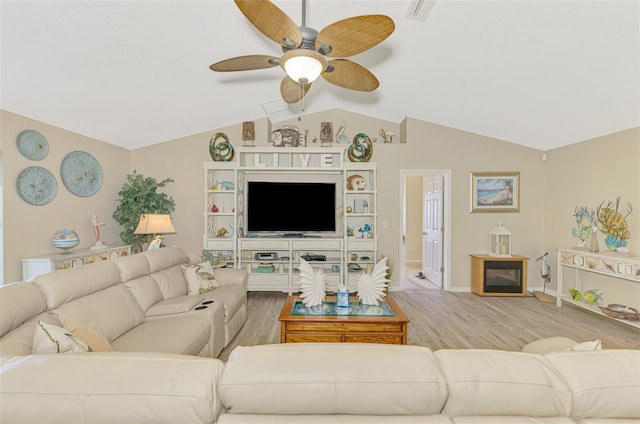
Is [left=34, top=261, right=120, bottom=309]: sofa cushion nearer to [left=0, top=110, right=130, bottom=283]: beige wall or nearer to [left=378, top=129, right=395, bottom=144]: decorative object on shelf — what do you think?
[left=0, top=110, right=130, bottom=283]: beige wall

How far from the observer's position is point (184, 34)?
9.08 feet

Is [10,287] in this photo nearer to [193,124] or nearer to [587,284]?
[193,124]

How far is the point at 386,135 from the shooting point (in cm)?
559

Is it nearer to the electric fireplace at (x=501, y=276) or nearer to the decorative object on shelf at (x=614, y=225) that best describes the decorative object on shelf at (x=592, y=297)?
the decorative object on shelf at (x=614, y=225)

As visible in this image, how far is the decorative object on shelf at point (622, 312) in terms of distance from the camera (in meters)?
3.43

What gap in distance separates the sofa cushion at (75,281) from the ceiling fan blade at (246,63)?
5.65 ft

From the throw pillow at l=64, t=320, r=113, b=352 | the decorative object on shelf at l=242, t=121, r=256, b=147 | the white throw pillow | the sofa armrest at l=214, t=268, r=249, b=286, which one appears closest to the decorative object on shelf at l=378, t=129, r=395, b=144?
the decorative object on shelf at l=242, t=121, r=256, b=147

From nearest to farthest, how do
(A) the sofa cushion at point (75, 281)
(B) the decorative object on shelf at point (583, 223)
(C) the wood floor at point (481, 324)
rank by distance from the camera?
(A) the sofa cushion at point (75, 281)
(C) the wood floor at point (481, 324)
(B) the decorative object on shelf at point (583, 223)

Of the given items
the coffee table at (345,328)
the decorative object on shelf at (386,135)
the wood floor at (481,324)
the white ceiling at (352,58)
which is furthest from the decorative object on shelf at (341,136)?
the coffee table at (345,328)

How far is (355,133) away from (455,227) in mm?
2332

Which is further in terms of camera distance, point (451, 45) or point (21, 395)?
point (451, 45)

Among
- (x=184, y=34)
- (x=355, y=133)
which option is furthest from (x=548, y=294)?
(x=184, y=34)

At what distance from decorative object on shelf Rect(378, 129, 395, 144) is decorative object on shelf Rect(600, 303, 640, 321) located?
3660mm

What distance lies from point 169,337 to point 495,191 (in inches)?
204
